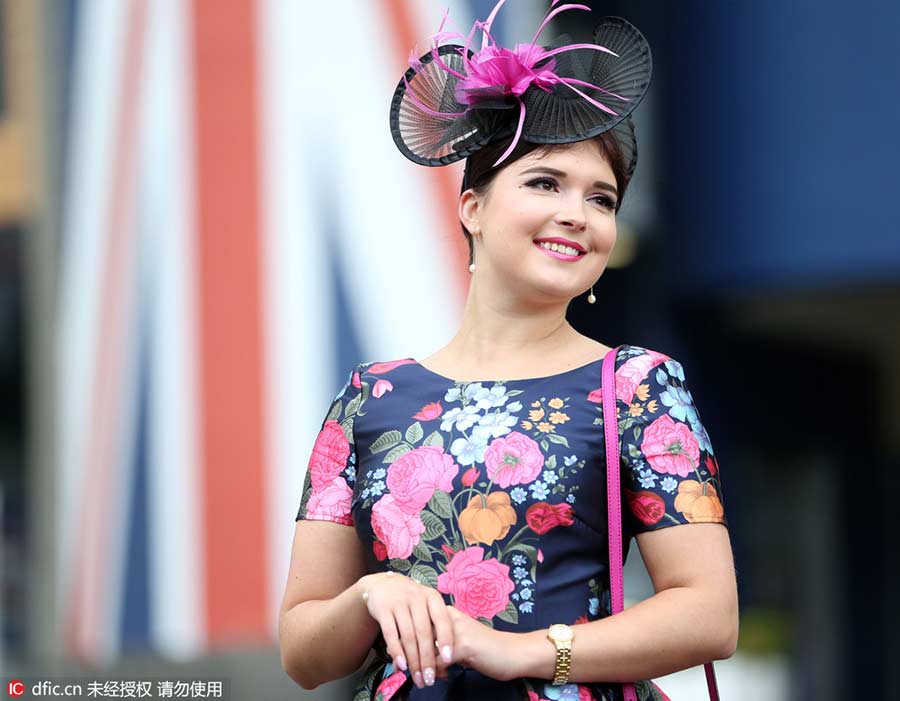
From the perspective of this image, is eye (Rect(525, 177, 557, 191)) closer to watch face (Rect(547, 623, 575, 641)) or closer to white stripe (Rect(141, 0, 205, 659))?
watch face (Rect(547, 623, 575, 641))

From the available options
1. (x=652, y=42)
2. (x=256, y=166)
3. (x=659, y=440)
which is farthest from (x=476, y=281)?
(x=652, y=42)

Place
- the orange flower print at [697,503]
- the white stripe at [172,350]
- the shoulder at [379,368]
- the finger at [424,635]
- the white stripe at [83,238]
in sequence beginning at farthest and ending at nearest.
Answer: the white stripe at [83,238]
the white stripe at [172,350]
the shoulder at [379,368]
the orange flower print at [697,503]
the finger at [424,635]

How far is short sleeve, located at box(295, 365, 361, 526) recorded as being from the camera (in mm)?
2119

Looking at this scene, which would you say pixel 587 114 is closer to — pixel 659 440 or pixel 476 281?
pixel 476 281

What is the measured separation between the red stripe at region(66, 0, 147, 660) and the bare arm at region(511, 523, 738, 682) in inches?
200

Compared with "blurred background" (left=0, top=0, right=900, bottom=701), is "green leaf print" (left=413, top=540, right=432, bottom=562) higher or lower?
lower

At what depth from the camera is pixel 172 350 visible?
669 centimetres

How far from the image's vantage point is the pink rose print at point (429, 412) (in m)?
2.07

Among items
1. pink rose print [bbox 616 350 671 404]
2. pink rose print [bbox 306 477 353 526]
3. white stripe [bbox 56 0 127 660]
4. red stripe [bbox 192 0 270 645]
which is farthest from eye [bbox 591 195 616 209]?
white stripe [bbox 56 0 127 660]

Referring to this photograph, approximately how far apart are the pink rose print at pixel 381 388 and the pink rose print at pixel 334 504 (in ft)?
0.44

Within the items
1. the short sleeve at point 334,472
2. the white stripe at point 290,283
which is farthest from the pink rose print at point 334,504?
the white stripe at point 290,283

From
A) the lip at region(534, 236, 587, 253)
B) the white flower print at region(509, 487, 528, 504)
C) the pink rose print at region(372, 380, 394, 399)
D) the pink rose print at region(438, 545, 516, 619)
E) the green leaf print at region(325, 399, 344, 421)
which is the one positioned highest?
the lip at region(534, 236, 587, 253)

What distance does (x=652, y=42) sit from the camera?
7.70m

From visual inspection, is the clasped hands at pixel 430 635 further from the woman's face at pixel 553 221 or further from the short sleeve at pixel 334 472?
the woman's face at pixel 553 221
